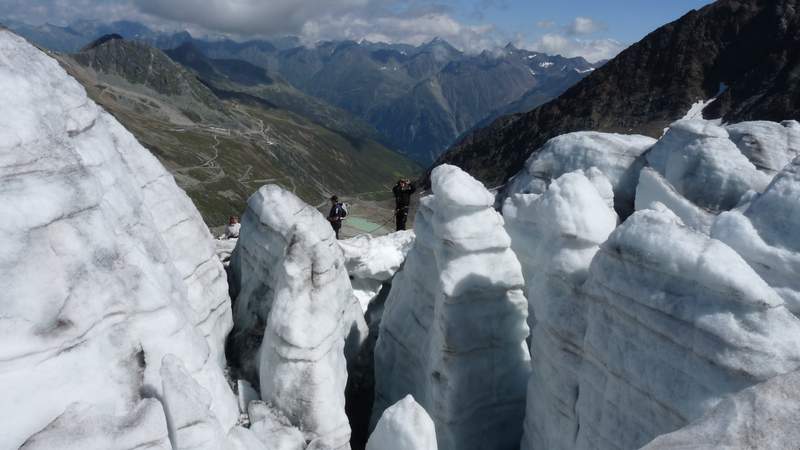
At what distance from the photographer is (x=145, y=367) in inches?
315

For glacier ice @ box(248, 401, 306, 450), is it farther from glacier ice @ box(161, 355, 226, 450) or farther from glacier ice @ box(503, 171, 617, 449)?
glacier ice @ box(503, 171, 617, 449)

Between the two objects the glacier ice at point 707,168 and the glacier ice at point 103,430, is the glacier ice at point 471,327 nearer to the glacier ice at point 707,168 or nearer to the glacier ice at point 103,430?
the glacier ice at point 103,430

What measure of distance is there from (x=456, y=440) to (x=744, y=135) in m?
16.9

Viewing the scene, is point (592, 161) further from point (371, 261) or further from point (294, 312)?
point (294, 312)

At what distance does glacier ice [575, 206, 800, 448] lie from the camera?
789cm

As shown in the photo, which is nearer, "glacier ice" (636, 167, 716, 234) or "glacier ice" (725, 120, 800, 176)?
"glacier ice" (636, 167, 716, 234)

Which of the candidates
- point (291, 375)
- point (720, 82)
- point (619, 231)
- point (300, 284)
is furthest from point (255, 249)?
point (720, 82)

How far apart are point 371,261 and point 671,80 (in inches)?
4503

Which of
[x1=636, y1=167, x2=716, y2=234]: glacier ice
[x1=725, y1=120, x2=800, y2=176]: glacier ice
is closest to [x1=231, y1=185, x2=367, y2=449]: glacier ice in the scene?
[x1=636, y1=167, x2=716, y2=234]: glacier ice

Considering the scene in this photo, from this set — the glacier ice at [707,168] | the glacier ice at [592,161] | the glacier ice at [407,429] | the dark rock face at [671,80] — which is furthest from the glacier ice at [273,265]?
the dark rock face at [671,80]

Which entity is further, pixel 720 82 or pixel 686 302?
pixel 720 82

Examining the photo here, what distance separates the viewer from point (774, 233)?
39.4 feet

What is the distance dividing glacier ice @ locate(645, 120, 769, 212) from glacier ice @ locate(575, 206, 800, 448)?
10917 millimetres

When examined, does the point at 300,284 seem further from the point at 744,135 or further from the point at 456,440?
the point at 744,135
